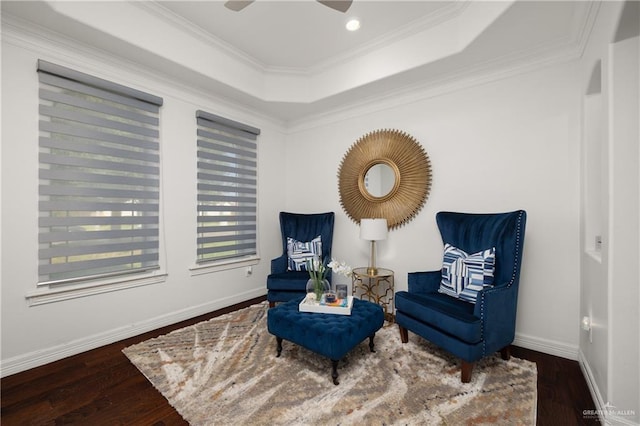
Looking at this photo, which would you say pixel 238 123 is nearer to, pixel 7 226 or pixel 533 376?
pixel 7 226

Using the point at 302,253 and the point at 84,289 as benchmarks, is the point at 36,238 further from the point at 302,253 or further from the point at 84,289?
the point at 302,253

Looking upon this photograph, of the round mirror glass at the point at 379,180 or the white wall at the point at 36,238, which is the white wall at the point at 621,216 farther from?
the white wall at the point at 36,238

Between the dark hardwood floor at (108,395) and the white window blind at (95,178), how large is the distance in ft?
2.29

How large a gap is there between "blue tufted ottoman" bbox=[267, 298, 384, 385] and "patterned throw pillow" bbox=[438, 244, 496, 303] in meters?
0.68

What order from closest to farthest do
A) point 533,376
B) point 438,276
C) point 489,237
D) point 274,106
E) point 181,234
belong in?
1. point 533,376
2. point 489,237
3. point 438,276
4. point 181,234
5. point 274,106

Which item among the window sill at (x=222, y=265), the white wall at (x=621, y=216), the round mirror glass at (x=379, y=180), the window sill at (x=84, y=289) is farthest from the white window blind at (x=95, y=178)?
the white wall at (x=621, y=216)

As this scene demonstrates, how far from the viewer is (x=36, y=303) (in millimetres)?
2238

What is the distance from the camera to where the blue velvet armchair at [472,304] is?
1.97 m

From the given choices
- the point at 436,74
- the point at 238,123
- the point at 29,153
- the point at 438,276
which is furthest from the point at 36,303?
the point at 436,74

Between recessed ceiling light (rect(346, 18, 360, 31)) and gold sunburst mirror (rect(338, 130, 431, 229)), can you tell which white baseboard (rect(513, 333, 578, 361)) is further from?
recessed ceiling light (rect(346, 18, 360, 31))

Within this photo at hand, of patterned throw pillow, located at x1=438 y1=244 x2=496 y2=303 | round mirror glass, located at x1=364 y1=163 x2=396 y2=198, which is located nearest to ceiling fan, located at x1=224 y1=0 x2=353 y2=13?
round mirror glass, located at x1=364 y1=163 x2=396 y2=198

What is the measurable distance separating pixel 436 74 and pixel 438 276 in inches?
80.9

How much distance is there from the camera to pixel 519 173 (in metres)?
2.61

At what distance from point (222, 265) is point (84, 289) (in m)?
1.36
